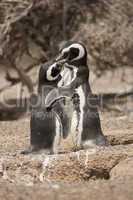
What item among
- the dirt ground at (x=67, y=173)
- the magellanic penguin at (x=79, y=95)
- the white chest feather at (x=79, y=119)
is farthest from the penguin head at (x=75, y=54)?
the dirt ground at (x=67, y=173)

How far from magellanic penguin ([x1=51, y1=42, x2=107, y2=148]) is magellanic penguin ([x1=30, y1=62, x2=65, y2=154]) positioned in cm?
10

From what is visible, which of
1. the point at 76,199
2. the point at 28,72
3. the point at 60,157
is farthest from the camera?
the point at 28,72

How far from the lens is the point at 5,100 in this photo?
16.5 m

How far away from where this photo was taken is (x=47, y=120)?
23.5ft

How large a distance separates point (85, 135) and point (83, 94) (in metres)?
0.38

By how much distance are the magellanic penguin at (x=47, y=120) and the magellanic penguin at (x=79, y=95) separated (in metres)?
0.10

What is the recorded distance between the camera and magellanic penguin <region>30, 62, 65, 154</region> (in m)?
7.15

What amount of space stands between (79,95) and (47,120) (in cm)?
37

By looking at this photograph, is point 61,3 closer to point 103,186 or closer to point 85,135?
point 85,135

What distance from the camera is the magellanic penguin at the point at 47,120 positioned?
715 centimetres

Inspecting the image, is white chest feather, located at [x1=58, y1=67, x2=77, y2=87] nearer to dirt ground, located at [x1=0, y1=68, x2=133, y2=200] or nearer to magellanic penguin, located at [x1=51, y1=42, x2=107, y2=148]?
magellanic penguin, located at [x1=51, y1=42, x2=107, y2=148]

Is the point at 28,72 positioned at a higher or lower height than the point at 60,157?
lower

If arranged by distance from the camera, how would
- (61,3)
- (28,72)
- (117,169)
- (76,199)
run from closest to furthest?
1. (76,199)
2. (117,169)
3. (61,3)
4. (28,72)

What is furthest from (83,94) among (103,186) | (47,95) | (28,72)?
(28,72)
